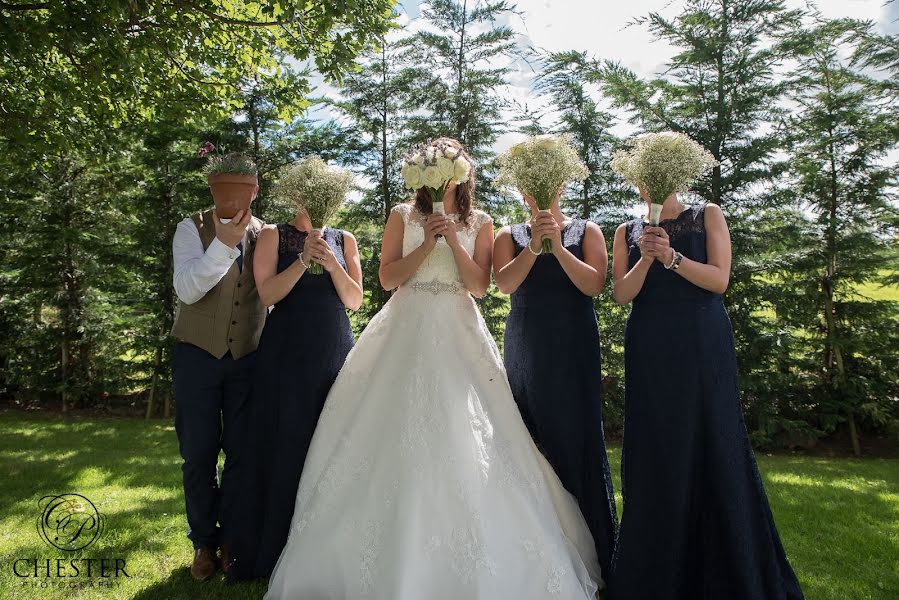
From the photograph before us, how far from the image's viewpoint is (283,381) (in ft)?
12.8

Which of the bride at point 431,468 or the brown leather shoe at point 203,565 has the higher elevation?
the bride at point 431,468

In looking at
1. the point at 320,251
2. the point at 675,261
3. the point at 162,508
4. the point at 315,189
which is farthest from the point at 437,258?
the point at 162,508

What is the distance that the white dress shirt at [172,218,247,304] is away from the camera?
378cm

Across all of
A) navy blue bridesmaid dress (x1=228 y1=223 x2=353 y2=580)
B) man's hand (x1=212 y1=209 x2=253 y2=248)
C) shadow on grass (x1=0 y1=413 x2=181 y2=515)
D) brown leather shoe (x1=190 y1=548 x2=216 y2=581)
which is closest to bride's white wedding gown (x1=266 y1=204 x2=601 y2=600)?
navy blue bridesmaid dress (x1=228 y1=223 x2=353 y2=580)

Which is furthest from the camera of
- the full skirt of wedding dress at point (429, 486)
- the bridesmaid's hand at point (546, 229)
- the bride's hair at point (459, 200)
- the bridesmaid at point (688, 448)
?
the bride's hair at point (459, 200)

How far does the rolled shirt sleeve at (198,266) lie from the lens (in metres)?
3.78

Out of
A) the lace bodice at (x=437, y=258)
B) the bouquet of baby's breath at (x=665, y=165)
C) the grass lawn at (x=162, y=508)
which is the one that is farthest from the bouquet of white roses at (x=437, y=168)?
the grass lawn at (x=162, y=508)

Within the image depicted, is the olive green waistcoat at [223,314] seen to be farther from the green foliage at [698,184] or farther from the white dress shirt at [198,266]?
the green foliage at [698,184]

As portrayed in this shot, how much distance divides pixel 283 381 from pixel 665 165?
8.57 feet

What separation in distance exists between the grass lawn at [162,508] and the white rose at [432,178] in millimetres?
Result: 2669

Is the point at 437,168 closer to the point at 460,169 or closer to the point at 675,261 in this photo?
the point at 460,169

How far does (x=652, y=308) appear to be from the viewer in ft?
11.7

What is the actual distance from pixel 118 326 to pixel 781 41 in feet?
41.5

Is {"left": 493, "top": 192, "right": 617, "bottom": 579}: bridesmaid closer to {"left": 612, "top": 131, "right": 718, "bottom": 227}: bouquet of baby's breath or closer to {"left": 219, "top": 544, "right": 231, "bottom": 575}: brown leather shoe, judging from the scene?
{"left": 612, "top": 131, "right": 718, "bottom": 227}: bouquet of baby's breath
